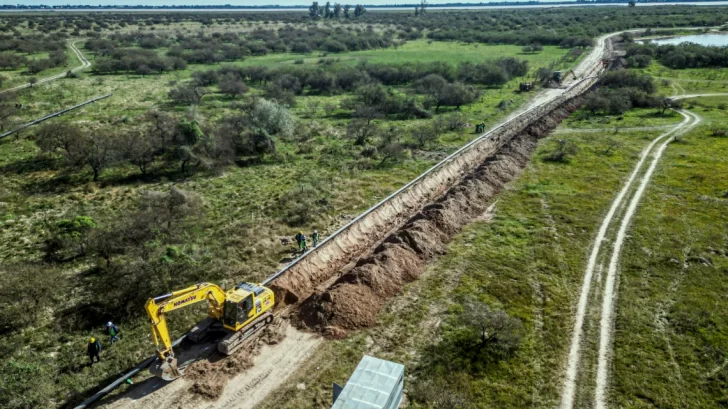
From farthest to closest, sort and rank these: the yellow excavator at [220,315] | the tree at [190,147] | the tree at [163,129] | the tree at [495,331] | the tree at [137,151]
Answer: the tree at [163,129], the tree at [190,147], the tree at [137,151], the tree at [495,331], the yellow excavator at [220,315]

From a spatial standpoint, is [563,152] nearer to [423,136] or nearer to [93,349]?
[423,136]

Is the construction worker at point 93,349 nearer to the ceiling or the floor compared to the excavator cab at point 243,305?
nearer to the floor

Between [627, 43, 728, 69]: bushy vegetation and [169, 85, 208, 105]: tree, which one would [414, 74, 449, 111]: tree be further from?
[627, 43, 728, 69]: bushy vegetation

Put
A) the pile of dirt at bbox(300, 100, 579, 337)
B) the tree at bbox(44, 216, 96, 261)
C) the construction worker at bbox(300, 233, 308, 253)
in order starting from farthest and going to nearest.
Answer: the construction worker at bbox(300, 233, 308, 253)
the tree at bbox(44, 216, 96, 261)
the pile of dirt at bbox(300, 100, 579, 337)

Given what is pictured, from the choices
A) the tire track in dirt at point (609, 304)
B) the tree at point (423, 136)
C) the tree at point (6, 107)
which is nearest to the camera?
the tire track in dirt at point (609, 304)

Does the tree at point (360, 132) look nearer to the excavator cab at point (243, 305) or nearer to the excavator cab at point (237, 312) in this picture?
the excavator cab at point (243, 305)

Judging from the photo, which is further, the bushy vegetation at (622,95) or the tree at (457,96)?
the tree at (457,96)

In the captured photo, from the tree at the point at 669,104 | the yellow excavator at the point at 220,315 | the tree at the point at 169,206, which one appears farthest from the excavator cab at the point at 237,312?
the tree at the point at 669,104

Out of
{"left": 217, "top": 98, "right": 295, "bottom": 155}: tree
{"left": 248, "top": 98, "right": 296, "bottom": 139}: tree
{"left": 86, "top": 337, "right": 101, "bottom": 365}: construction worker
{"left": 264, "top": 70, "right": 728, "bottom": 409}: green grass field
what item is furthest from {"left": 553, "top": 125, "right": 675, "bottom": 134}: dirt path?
{"left": 86, "top": 337, "right": 101, "bottom": 365}: construction worker
